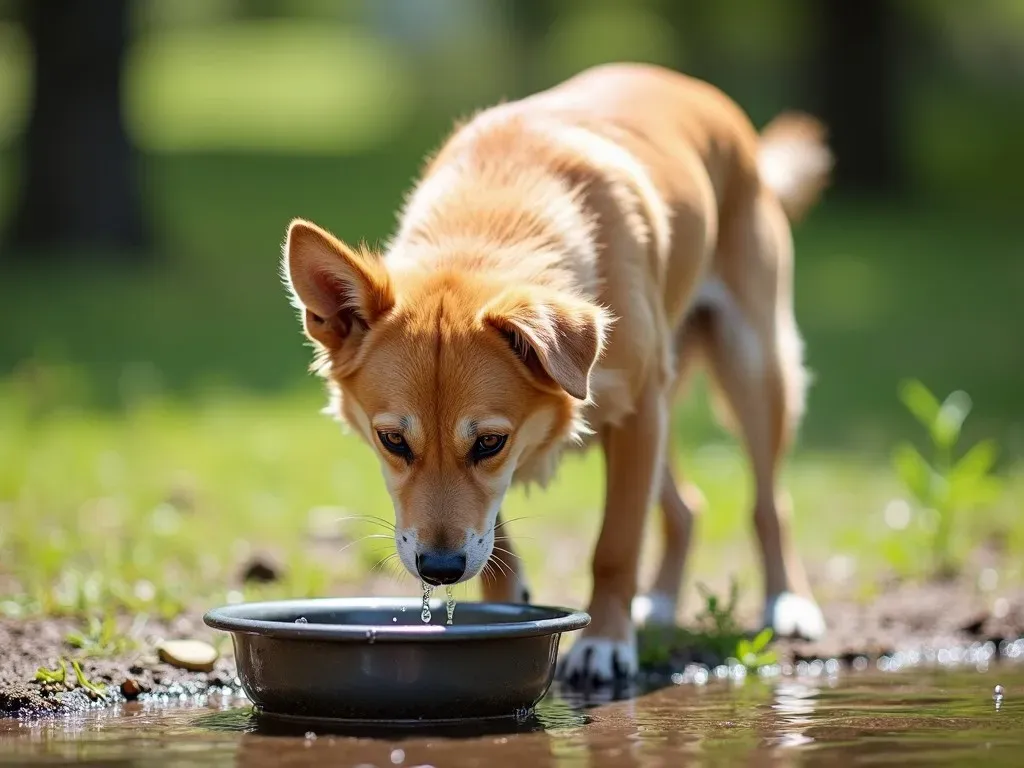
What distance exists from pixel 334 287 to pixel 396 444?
57 centimetres

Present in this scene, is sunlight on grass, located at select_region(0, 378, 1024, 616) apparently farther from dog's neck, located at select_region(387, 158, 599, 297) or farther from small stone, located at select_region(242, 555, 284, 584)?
dog's neck, located at select_region(387, 158, 599, 297)

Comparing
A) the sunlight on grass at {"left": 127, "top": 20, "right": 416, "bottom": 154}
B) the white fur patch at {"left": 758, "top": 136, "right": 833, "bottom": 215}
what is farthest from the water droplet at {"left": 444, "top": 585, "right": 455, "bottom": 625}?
the sunlight on grass at {"left": 127, "top": 20, "right": 416, "bottom": 154}

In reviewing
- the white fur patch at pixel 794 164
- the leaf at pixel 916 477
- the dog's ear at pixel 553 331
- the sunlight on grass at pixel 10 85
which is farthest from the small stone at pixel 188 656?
the sunlight on grass at pixel 10 85

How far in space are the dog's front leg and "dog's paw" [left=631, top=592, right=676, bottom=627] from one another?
32.1 inches

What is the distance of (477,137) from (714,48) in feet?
99.4

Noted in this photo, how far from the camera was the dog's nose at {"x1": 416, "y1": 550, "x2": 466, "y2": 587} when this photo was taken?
4660 millimetres

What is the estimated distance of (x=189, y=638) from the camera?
5.71 metres

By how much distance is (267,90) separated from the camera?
38.3 m

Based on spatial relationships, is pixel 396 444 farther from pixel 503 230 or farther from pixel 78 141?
pixel 78 141

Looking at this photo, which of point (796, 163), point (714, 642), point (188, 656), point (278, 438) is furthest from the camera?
point (278, 438)

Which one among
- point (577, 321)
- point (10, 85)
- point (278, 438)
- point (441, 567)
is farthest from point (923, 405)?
point (10, 85)

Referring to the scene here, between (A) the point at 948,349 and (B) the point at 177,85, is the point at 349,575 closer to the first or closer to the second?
(A) the point at 948,349

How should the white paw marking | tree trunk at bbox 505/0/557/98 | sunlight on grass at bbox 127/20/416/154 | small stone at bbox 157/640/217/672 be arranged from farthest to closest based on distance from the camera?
tree trunk at bbox 505/0/557/98
sunlight on grass at bbox 127/20/416/154
the white paw marking
small stone at bbox 157/640/217/672

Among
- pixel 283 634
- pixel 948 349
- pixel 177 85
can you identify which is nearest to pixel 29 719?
pixel 283 634
